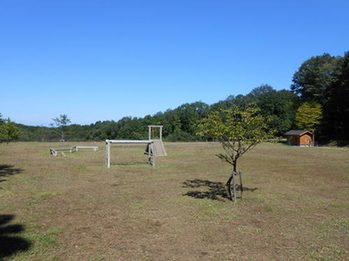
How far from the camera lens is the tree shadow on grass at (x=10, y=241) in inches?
177

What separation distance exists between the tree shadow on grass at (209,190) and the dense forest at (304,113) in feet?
57.0

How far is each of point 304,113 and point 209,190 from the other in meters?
43.1

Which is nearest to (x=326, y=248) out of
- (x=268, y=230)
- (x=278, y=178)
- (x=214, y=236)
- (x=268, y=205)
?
(x=268, y=230)

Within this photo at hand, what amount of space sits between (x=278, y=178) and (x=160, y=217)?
7.76m

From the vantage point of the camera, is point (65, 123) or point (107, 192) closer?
point (107, 192)

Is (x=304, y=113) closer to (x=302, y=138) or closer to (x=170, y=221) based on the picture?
(x=302, y=138)

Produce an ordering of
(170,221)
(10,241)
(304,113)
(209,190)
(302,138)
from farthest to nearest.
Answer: (304,113)
(302,138)
(209,190)
(170,221)
(10,241)

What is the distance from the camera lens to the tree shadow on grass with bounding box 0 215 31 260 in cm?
449

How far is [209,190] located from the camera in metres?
9.72

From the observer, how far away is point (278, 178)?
12383 mm

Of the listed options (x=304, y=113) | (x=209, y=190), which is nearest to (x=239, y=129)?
(x=209, y=190)

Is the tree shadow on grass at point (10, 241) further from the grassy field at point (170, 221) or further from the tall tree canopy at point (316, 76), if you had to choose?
the tall tree canopy at point (316, 76)

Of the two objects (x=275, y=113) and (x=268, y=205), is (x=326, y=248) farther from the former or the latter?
(x=275, y=113)

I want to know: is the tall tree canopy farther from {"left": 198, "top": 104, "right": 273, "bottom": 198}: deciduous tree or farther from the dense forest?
{"left": 198, "top": 104, "right": 273, "bottom": 198}: deciduous tree
